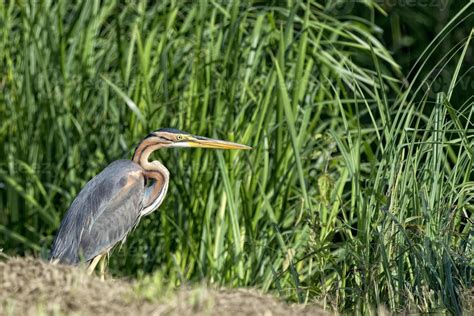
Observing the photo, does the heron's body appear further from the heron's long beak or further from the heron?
the heron's long beak

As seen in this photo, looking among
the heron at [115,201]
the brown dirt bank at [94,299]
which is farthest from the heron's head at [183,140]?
the brown dirt bank at [94,299]

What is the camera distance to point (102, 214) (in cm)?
558

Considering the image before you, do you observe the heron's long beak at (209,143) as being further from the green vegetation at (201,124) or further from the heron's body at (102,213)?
the heron's body at (102,213)

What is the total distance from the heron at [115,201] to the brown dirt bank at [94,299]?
1.79m

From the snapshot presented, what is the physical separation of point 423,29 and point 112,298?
14.6ft

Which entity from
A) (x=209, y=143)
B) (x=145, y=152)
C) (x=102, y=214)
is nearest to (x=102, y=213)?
(x=102, y=214)

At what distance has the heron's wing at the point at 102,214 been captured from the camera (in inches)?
209

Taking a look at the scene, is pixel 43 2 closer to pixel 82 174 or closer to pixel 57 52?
pixel 57 52

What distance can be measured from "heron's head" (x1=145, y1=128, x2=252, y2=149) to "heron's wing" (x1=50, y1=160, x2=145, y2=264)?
0.25 meters

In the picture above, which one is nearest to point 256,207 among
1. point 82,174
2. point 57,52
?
point 82,174

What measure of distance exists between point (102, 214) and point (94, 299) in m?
2.40

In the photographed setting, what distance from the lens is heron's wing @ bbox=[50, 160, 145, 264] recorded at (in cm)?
530

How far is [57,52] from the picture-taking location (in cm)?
625

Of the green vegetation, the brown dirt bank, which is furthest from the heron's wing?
the brown dirt bank
